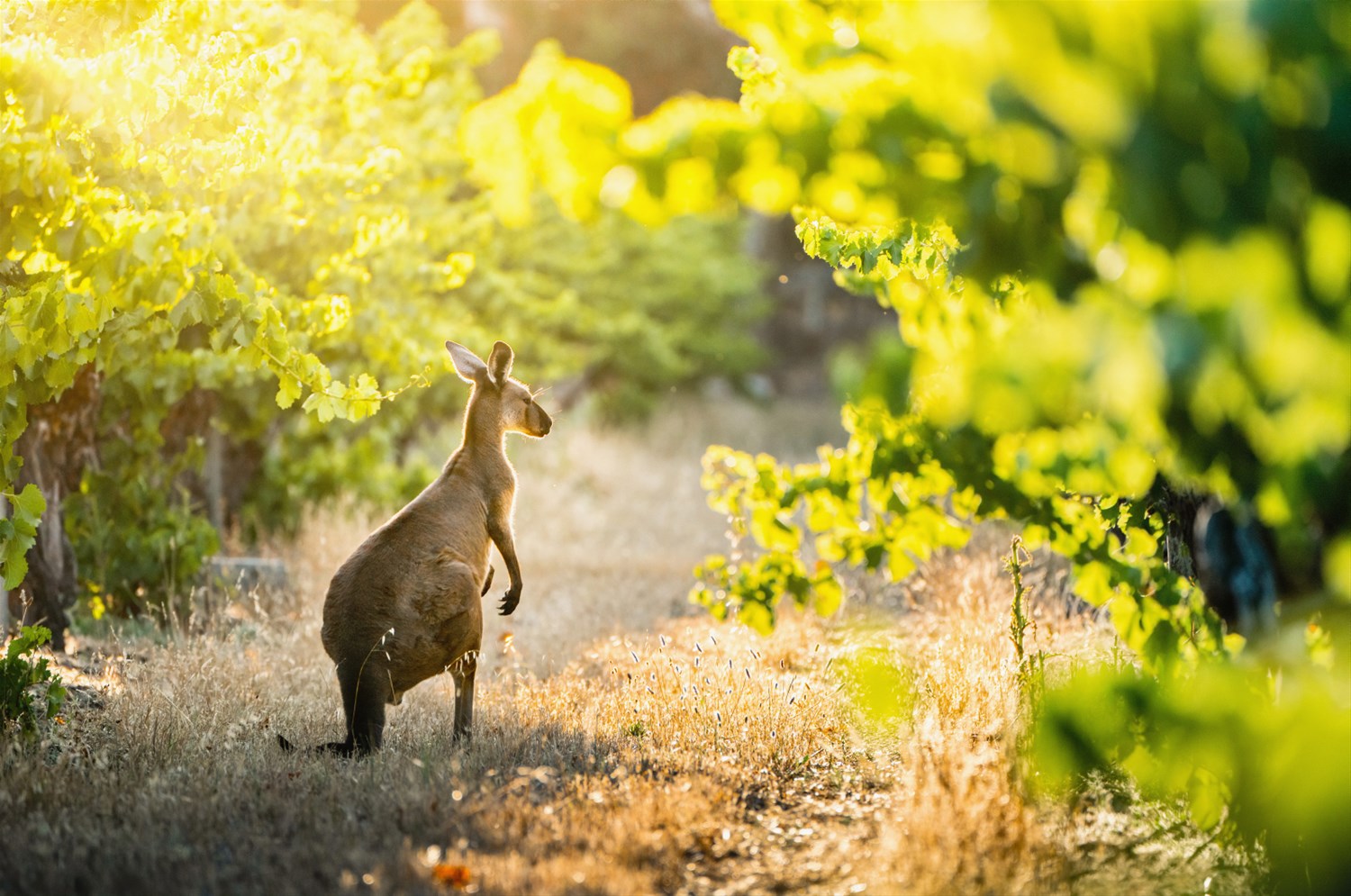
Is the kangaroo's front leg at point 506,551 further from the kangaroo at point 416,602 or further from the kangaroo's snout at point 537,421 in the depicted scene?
the kangaroo's snout at point 537,421

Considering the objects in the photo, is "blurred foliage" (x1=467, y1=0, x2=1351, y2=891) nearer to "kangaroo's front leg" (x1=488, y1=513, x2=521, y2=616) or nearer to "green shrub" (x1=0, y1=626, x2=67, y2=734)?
"kangaroo's front leg" (x1=488, y1=513, x2=521, y2=616)

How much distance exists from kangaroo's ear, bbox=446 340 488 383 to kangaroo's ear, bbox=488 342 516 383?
0.64 ft

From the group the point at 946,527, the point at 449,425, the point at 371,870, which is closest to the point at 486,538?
the point at 371,870

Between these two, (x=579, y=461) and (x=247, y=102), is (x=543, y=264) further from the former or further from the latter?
(x=247, y=102)

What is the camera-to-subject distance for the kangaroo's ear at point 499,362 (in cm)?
670

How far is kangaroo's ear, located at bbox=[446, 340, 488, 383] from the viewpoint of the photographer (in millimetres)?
7059

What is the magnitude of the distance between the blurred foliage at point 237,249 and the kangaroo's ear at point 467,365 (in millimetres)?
500

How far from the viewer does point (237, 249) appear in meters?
9.46

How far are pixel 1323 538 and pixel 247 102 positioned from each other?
Result: 17.5 ft

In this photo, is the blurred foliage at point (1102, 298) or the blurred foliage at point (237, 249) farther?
the blurred foliage at point (237, 249)

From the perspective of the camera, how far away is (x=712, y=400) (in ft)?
103

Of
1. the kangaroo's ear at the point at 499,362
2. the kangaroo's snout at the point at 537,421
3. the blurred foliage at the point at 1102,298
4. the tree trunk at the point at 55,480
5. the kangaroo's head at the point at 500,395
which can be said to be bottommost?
the tree trunk at the point at 55,480

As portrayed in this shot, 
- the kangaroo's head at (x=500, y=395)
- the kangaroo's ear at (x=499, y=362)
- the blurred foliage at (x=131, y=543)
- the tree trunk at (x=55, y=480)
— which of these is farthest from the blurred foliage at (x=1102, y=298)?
the blurred foliage at (x=131, y=543)

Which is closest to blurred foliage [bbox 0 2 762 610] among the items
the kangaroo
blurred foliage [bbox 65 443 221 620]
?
blurred foliage [bbox 65 443 221 620]
